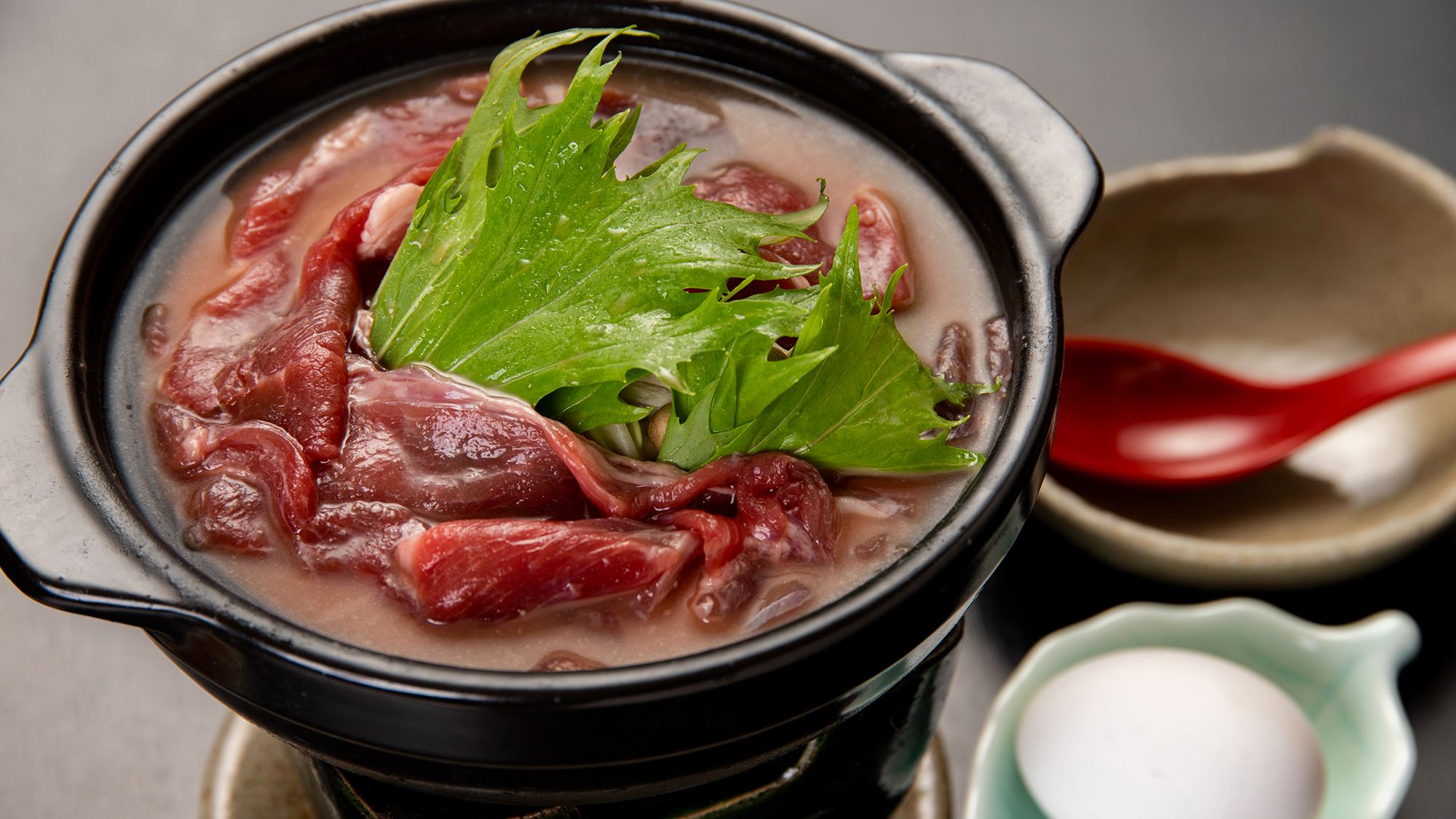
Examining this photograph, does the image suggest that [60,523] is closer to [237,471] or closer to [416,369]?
[237,471]

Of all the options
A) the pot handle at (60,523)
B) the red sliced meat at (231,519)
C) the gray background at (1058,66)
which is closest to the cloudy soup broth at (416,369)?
the red sliced meat at (231,519)

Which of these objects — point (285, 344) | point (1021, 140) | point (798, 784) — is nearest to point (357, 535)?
point (285, 344)

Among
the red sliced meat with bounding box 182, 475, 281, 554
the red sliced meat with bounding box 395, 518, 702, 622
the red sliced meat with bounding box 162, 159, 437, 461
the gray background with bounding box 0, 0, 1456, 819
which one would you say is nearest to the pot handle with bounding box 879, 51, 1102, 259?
the red sliced meat with bounding box 395, 518, 702, 622

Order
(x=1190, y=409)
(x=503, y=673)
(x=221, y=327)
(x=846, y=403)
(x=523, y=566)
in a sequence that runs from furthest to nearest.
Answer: (x=1190, y=409) < (x=221, y=327) < (x=846, y=403) < (x=523, y=566) < (x=503, y=673)

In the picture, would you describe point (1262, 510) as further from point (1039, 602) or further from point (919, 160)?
point (919, 160)

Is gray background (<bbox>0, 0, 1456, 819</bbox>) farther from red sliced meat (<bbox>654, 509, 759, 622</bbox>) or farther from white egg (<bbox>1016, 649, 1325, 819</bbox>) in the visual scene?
red sliced meat (<bbox>654, 509, 759, 622</bbox>)

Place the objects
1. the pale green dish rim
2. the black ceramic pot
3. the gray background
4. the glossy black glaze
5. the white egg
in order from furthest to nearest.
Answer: the gray background
the pale green dish rim
the white egg
the glossy black glaze
the black ceramic pot
